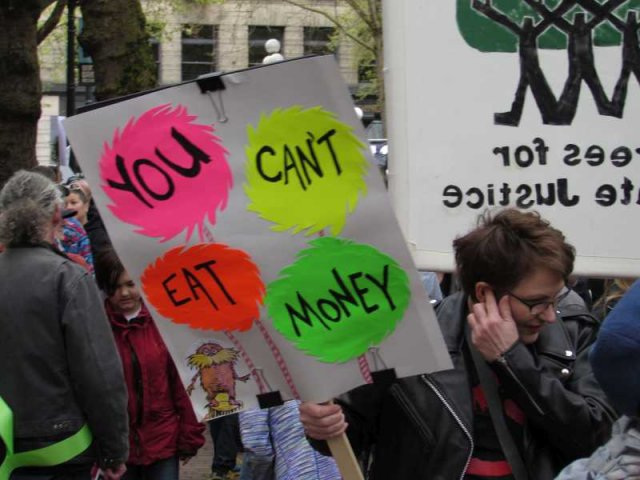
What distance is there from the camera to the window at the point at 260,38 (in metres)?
38.8

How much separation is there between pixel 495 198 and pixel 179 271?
849mm

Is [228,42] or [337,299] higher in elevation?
[228,42]

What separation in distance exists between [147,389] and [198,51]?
35097mm

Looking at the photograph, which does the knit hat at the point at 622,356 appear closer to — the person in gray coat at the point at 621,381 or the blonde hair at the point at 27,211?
the person in gray coat at the point at 621,381

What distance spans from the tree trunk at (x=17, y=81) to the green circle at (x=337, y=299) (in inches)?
237

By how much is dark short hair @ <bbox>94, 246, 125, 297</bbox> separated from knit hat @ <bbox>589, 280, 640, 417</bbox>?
145 inches

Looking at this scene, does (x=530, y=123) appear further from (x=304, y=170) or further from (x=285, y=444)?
(x=285, y=444)

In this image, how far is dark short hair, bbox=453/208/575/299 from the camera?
9.43 feet

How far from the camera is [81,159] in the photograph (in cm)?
294

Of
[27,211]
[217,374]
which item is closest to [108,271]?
[27,211]

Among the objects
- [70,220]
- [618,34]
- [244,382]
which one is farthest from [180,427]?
[618,34]

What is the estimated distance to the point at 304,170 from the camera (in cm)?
283

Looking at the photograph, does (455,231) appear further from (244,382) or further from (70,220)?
(70,220)

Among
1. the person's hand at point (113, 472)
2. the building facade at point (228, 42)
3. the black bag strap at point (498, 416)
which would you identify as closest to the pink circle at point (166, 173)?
the black bag strap at point (498, 416)
